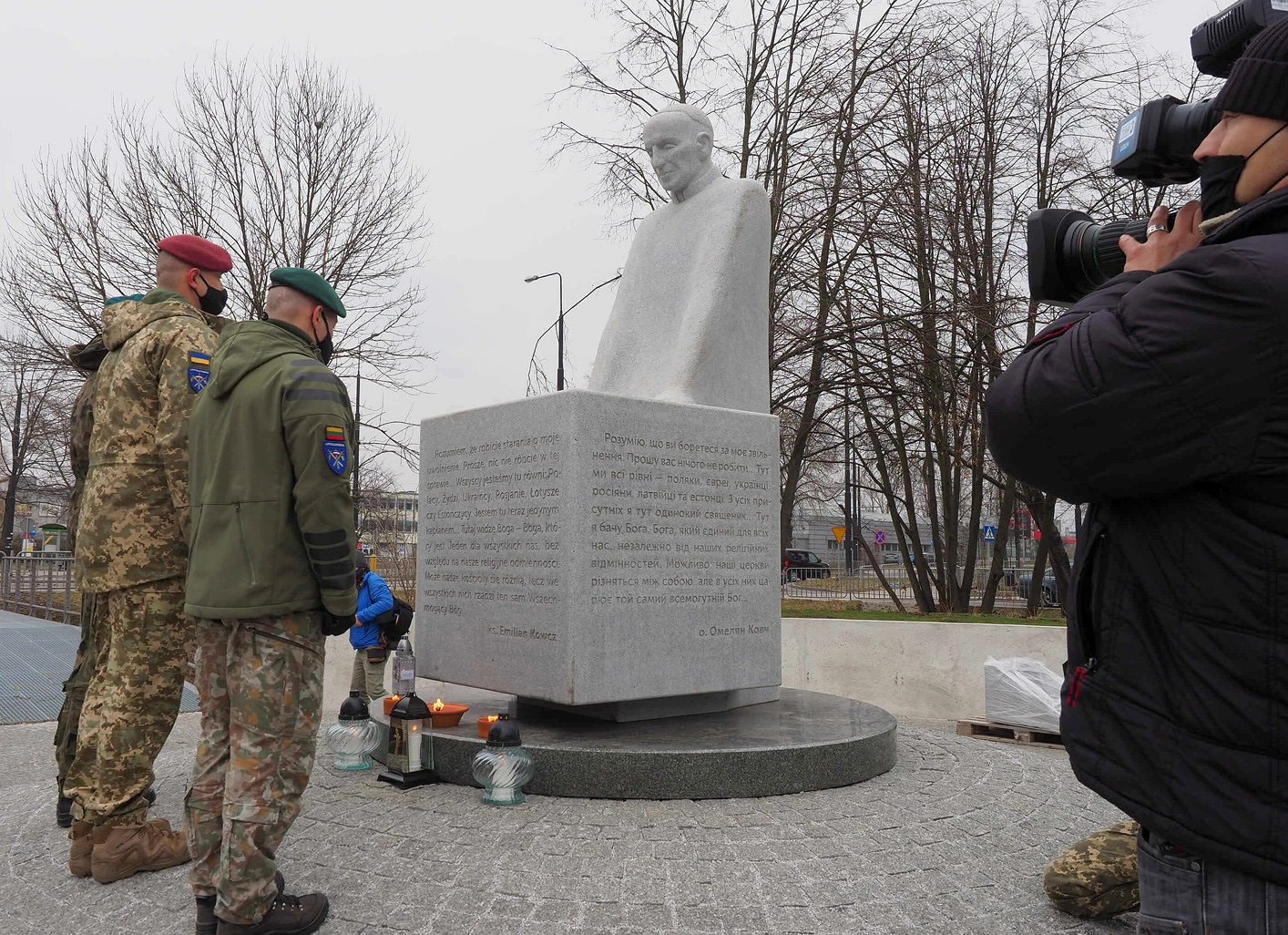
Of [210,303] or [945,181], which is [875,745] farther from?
[945,181]

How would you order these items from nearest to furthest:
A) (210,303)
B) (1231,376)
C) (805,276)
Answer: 1. (1231,376)
2. (210,303)
3. (805,276)

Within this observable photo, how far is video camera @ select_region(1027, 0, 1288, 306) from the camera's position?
68.7 inches

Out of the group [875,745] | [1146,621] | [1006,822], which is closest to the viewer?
[1146,621]

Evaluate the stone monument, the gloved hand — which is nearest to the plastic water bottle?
the stone monument

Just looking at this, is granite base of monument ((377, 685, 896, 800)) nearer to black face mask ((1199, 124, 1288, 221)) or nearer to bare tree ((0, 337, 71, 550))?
black face mask ((1199, 124, 1288, 221))

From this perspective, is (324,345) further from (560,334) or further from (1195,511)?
(560,334)

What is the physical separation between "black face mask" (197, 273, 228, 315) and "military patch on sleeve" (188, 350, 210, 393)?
1.57 feet

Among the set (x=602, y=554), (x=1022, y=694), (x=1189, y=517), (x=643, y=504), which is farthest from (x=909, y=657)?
(x=1189, y=517)

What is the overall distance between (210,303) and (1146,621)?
3775 millimetres

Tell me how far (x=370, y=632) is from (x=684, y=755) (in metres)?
3.36

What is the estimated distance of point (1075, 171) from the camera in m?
15.5

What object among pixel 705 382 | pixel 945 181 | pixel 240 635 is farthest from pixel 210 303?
pixel 945 181

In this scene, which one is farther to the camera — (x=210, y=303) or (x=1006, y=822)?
(x=210, y=303)

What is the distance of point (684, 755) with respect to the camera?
3.87 m
